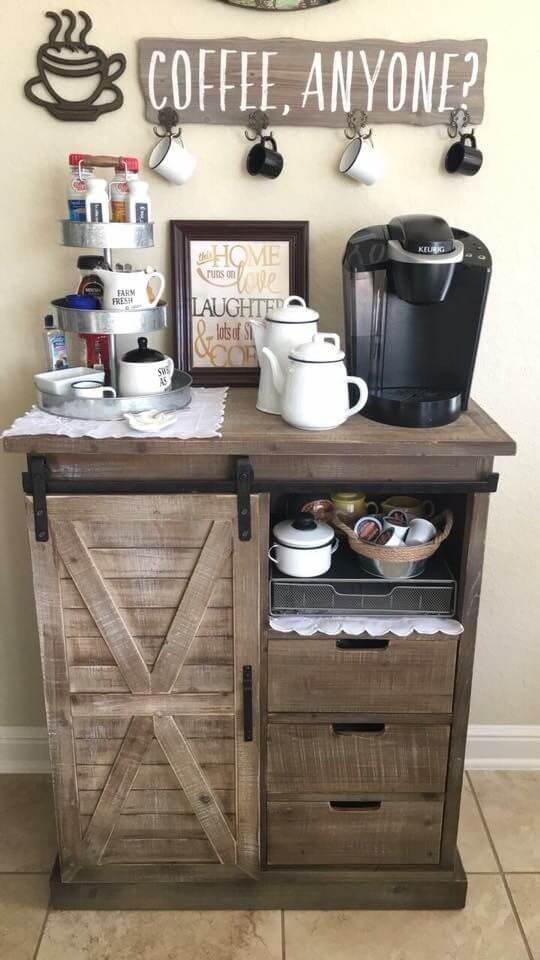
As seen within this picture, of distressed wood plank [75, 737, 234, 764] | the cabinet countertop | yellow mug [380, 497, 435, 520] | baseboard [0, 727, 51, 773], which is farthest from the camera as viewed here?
baseboard [0, 727, 51, 773]

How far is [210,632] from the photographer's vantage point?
1582 millimetres

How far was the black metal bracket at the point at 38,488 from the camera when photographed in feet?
4.78

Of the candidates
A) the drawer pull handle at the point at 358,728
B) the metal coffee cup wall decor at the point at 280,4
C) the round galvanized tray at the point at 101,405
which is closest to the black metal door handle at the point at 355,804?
the drawer pull handle at the point at 358,728

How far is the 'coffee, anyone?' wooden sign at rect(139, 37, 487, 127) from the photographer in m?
1.68

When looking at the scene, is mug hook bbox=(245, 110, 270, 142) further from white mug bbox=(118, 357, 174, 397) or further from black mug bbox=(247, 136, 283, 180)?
white mug bbox=(118, 357, 174, 397)

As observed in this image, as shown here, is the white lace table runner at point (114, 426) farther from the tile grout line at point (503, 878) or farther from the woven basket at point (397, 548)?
the tile grout line at point (503, 878)

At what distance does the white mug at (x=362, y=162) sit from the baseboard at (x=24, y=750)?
1575mm

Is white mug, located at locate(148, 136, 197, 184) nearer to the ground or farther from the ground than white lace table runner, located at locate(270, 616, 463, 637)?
farther from the ground

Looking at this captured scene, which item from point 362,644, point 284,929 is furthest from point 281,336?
point 284,929

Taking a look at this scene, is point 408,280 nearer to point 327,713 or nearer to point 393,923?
point 327,713

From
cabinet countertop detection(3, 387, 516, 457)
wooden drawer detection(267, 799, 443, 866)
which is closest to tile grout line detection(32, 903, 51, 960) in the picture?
wooden drawer detection(267, 799, 443, 866)

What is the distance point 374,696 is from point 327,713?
0.33 feet

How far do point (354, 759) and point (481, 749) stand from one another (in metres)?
0.69

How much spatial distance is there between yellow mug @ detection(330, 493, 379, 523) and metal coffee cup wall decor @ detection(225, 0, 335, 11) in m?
1.00
